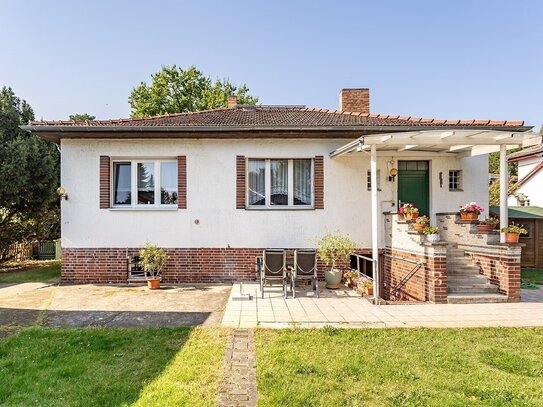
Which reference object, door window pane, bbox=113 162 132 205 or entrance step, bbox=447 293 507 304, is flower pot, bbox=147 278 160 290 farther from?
entrance step, bbox=447 293 507 304

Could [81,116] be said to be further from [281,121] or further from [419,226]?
[419,226]

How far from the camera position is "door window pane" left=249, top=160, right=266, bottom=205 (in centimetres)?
1010

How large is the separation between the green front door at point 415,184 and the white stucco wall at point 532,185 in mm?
12274

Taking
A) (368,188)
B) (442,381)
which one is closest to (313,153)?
(368,188)

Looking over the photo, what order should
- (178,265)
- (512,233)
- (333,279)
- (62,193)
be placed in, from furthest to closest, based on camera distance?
(178,265), (62,193), (333,279), (512,233)

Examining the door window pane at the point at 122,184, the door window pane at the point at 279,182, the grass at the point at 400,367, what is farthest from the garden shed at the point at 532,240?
the door window pane at the point at 122,184

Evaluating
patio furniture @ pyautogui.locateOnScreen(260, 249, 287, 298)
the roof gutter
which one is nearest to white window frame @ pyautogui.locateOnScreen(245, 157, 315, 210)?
the roof gutter

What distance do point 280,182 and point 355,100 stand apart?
6188 mm

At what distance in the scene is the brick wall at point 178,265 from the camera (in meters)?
9.70

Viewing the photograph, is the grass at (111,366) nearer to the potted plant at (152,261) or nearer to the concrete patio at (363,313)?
the concrete patio at (363,313)

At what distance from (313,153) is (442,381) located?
277 inches

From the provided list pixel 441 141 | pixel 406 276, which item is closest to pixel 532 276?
pixel 406 276

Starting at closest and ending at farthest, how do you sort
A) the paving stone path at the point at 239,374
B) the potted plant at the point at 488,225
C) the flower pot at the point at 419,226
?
1. the paving stone path at the point at 239,374
2. the flower pot at the point at 419,226
3. the potted plant at the point at 488,225

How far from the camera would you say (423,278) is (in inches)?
297
